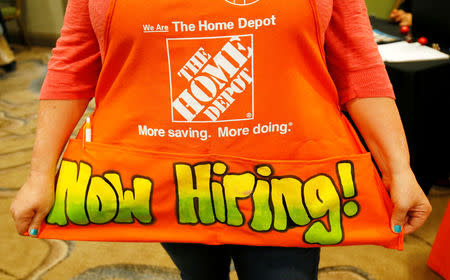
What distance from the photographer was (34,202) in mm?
681

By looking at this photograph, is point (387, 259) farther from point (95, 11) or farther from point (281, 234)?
point (95, 11)

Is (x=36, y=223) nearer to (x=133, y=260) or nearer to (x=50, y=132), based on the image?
(x=50, y=132)

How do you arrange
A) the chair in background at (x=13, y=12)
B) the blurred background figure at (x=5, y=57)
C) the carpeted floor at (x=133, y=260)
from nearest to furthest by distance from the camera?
the carpeted floor at (x=133, y=260) → the blurred background figure at (x=5, y=57) → the chair in background at (x=13, y=12)

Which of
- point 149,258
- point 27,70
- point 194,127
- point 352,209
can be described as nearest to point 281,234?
point 352,209

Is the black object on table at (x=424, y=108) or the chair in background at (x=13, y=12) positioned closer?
the black object on table at (x=424, y=108)

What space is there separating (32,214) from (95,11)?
358 millimetres

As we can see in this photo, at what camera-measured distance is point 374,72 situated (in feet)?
2.19

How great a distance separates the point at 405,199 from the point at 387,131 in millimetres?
115

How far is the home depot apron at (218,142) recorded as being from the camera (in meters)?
0.60

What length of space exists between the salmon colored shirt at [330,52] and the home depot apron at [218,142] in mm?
45

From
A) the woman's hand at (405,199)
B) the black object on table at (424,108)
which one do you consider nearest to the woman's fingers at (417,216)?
the woman's hand at (405,199)

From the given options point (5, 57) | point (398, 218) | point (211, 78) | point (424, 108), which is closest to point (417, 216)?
point (398, 218)

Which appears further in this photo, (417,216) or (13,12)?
(13,12)

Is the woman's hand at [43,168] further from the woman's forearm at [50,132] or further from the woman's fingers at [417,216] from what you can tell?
the woman's fingers at [417,216]
